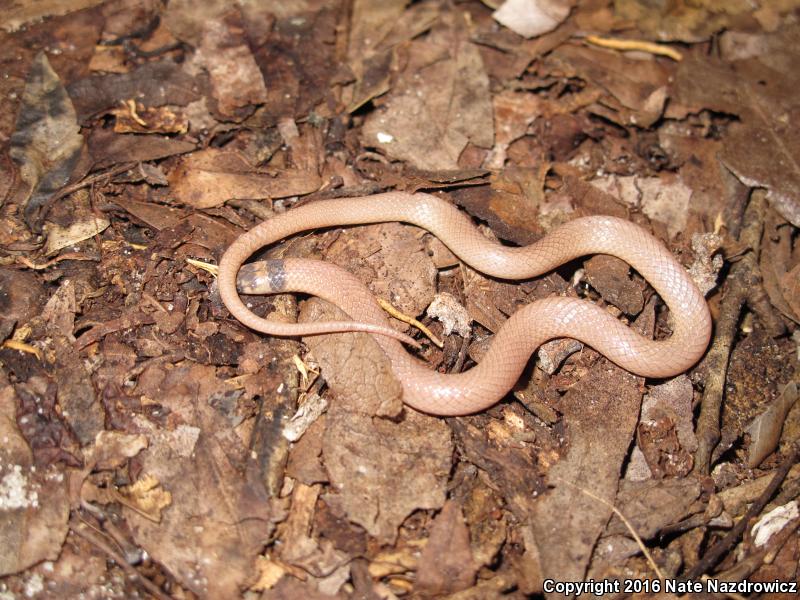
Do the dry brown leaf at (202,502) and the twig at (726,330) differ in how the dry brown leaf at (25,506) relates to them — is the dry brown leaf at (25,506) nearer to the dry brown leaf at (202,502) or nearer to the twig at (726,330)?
the dry brown leaf at (202,502)

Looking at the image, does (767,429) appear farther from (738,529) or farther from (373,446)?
(373,446)

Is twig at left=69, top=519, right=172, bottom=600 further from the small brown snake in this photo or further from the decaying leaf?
the decaying leaf

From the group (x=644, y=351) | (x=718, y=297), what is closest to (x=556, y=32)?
(x=718, y=297)

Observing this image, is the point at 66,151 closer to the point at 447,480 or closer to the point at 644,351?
the point at 447,480

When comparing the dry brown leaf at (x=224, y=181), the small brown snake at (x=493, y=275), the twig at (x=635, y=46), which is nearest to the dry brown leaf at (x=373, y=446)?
the small brown snake at (x=493, y=275)

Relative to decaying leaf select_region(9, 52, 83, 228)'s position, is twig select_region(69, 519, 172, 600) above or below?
below

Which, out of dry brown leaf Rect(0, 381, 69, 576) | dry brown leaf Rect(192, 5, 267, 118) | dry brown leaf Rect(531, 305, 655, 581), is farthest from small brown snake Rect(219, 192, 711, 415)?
dry brown leaf Rect(0, 381, 69, 576)
